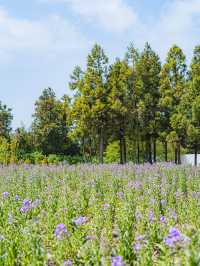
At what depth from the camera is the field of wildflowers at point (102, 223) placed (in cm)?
503

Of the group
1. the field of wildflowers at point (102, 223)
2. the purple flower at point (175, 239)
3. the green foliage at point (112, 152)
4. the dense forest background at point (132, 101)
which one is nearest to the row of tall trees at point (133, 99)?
the dense forest background at point (132, 101)

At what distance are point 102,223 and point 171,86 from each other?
25715 millimetres

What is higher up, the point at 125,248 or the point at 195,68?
the point at 195,68

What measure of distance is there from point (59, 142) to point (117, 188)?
107ft

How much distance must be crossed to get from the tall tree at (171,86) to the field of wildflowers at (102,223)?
653 inches

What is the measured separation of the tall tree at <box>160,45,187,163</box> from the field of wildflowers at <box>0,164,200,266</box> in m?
16.6

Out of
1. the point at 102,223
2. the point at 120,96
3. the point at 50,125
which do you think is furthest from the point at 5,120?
the point at 102,223

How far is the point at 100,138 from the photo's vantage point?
33.9m

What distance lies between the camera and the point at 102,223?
27.5ft

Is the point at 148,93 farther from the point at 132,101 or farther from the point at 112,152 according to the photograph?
the point at 112,152

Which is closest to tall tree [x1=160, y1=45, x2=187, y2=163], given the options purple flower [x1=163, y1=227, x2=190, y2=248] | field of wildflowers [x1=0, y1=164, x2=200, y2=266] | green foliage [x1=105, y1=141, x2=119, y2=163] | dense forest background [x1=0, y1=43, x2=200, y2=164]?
dense forest background [x1=0, y1=43, x2=200, y2=164]

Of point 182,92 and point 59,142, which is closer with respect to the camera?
point 182,92

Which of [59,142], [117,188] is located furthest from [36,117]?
[117,188]

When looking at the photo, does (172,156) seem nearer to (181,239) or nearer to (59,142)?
(59,142)
